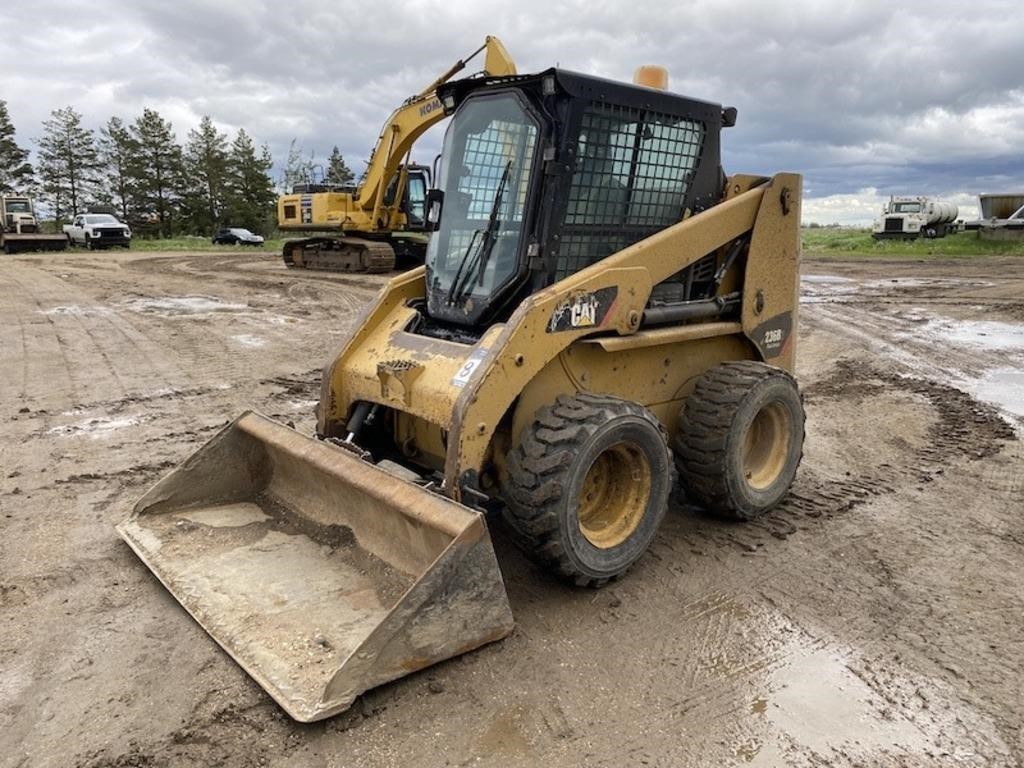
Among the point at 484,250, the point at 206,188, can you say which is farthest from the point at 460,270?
the point at 206,188

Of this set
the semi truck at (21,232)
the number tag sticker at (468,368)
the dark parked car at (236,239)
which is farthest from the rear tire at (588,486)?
the dark parked car at (236,239)

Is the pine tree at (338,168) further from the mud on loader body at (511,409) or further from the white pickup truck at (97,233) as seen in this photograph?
the mud on loader body at (511,409)

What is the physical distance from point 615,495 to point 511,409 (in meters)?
0.71

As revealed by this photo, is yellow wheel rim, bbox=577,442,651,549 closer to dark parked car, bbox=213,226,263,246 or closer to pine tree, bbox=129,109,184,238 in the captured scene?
dark parked car, bbox=213,226,263,246

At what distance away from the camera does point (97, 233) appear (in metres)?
31.3

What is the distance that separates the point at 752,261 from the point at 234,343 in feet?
24.2

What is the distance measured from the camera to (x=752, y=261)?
4781 millimetres

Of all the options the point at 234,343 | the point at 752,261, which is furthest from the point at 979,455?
the point at 234,343

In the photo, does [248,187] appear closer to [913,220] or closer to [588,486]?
[913,220]

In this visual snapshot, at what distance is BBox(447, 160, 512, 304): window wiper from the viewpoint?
4.22m

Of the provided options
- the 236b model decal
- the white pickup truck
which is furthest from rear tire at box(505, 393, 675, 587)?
the white pickup truck

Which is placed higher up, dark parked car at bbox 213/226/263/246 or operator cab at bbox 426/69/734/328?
operator cab at bbox 426/69/734/328

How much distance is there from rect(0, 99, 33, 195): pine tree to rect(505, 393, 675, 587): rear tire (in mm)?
49576

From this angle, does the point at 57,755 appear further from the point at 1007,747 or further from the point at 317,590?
the point at 1007,747
